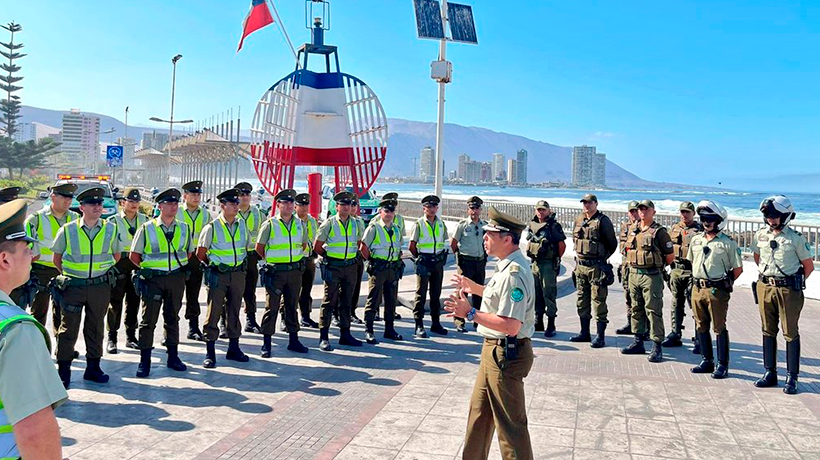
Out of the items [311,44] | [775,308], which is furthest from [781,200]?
[311,44]

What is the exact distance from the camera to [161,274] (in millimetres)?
7082

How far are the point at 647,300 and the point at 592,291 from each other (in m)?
0.80

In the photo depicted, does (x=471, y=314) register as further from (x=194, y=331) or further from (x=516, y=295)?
(x=194, y=331)

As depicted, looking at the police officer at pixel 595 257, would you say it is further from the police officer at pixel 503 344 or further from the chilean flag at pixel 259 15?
the chilean flag at pixel 259 15

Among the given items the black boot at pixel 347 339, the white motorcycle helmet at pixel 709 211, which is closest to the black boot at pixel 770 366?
the white motorcycle helmet at pixel 709 211

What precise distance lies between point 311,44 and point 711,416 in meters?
13.2

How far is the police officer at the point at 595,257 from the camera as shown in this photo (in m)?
8.54

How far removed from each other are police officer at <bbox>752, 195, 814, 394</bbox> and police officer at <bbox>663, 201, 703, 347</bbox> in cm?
148

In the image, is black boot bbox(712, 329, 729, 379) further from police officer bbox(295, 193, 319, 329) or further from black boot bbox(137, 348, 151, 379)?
black boot bbox(137, 348, 151, 379)

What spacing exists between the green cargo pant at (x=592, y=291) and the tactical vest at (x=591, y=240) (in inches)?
7.5

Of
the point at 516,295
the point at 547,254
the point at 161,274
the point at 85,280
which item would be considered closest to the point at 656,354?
the point at 547,254

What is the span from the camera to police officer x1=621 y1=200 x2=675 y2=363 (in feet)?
26.1

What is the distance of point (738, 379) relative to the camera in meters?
→ 7.19

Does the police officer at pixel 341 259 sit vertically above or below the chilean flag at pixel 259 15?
below
